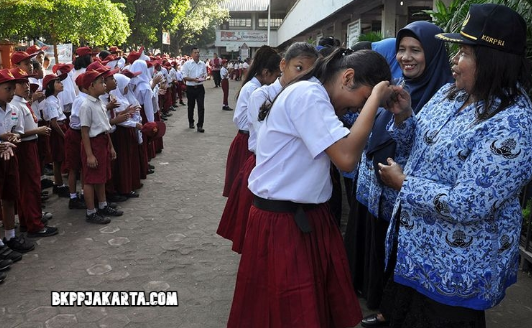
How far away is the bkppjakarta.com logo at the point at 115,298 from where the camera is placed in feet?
11.3

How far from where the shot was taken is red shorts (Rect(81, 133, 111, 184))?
5.04 metres

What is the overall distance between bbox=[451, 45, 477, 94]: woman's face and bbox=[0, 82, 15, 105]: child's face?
384cm

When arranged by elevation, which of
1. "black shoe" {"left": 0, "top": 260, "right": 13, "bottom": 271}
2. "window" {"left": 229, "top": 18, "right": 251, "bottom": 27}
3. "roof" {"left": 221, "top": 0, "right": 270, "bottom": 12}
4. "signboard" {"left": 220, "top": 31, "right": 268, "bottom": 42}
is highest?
"roof" {"left": 221, "top": 0, "right": 270, "bottom": 12}

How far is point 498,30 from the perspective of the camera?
1.81 metres

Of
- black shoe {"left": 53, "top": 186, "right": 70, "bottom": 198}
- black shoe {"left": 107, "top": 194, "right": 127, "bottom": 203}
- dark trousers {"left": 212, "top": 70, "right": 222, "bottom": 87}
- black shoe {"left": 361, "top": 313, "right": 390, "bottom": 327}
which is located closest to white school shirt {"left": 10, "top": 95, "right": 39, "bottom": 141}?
black shoe {"left": 107, "top": 194, "right": 127, "bottom": 203}

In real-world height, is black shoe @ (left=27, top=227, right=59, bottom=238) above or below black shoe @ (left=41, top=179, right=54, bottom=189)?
below

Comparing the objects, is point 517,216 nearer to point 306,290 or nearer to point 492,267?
point 492,267

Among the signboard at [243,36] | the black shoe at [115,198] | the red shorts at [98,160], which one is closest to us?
the red shorts at [98,160]

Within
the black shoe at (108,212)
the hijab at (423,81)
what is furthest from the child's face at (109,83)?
the hijab at (423,81)

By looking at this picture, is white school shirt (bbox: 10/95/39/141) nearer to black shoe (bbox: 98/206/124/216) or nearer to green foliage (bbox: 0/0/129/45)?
black shoe (bbox: 98/206/124/216)

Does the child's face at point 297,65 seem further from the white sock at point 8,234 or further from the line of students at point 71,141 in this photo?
the white sock at point 8,234

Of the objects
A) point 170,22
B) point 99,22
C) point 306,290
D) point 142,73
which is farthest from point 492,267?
point 170,22

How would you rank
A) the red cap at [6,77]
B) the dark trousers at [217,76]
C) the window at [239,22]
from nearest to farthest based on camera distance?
the red cap at [6,77] → the dark trousers at [217,76] → the window at [239,22]

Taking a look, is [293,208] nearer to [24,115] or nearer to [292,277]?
[292,277]
